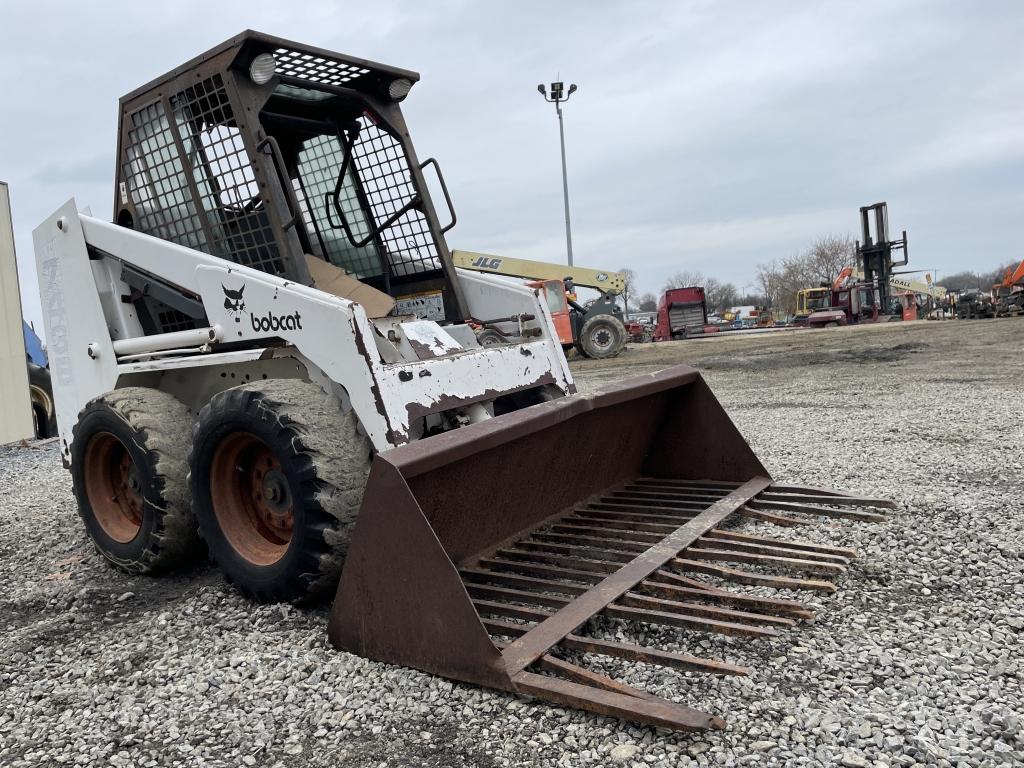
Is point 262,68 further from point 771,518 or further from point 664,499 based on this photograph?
point 771,518

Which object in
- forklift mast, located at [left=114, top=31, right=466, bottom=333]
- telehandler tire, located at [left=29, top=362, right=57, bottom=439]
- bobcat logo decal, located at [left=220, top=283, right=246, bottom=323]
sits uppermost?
forklift mast, located at [left=114, top=31, right=466, bottom=333]

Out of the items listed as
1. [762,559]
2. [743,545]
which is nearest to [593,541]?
[743,545]

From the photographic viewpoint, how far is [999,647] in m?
2.69

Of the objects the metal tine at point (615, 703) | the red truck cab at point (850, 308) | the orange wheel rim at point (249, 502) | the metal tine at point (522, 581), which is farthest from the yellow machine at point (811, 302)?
the metal tine at point (615, 703)

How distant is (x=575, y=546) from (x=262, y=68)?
287 centimetres

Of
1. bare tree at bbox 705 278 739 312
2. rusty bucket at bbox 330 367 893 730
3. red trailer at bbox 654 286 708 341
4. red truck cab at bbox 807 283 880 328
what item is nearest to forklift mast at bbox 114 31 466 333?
rusty bucket at bbox 330 367 893 730

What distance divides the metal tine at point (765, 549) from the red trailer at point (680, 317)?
30972mm

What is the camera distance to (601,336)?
891 inches

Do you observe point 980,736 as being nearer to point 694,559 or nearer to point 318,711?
point 694,559

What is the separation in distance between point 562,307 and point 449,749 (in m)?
17.6

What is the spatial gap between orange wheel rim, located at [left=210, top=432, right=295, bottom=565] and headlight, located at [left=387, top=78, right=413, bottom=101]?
248 centimetres

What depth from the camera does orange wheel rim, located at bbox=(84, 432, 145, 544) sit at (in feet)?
14.3

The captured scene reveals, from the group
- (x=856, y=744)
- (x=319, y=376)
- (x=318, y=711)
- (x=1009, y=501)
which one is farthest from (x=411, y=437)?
(x=1009, y=501)

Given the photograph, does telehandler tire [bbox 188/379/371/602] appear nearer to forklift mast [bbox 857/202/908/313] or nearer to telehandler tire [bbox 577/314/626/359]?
telehandler tire [bbox 577/314/626/359]
